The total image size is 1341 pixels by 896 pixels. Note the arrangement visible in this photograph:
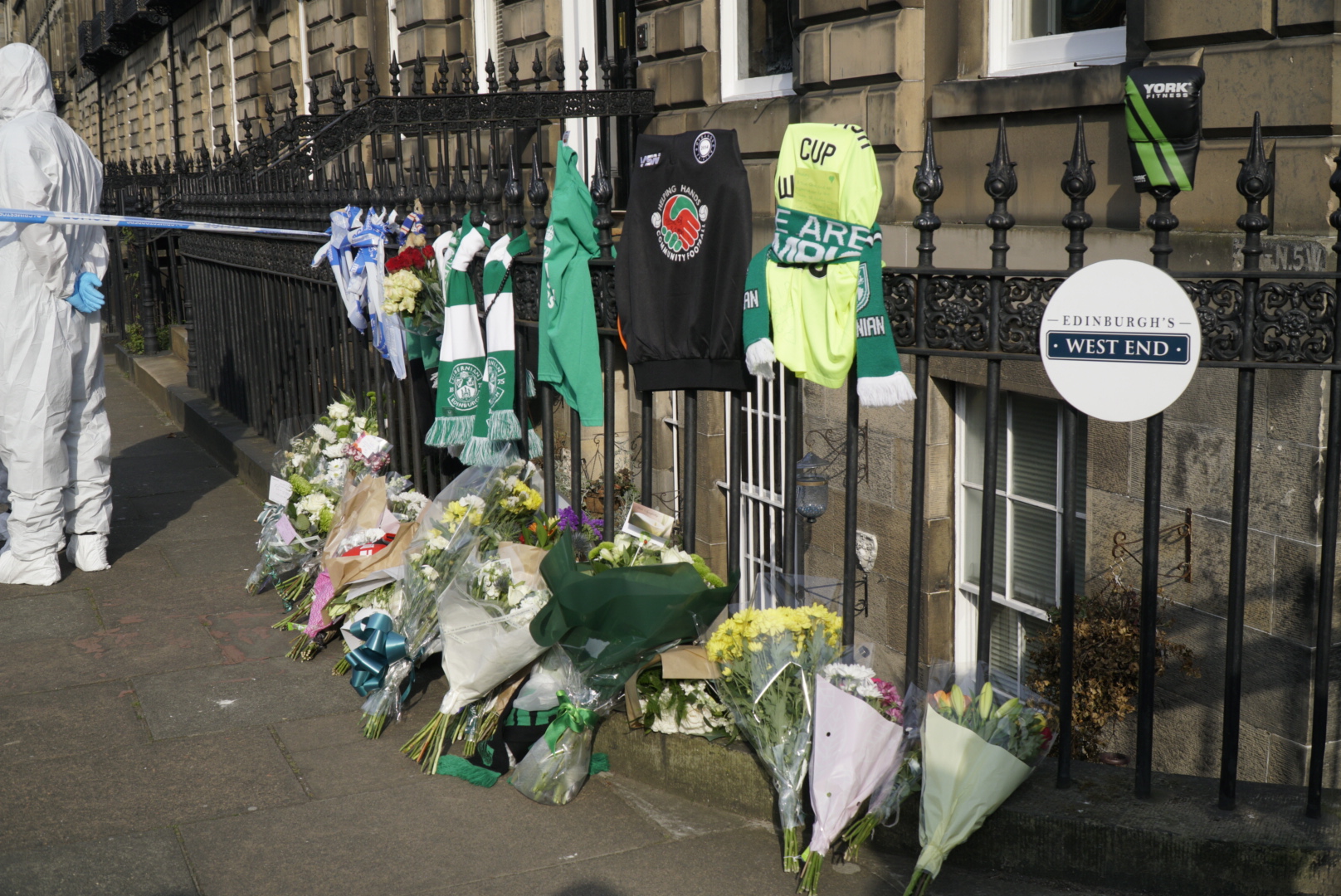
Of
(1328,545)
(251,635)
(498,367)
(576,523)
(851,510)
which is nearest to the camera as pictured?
(1328,545)

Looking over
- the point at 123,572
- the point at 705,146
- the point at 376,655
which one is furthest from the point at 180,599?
the point at 705,146

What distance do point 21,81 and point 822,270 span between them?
15.5 feet

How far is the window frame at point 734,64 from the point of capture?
32.9 ft

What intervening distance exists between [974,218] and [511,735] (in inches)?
192

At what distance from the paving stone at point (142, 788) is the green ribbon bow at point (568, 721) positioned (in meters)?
0.82

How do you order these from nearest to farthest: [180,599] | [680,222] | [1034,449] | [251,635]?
[680,222], [251,635], [180,599], [1034,449]

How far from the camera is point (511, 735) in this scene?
416cm

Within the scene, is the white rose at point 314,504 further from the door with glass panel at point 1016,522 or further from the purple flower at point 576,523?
the door with glass panel at point 1016,522

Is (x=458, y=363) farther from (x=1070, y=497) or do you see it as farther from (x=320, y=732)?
(x=1070, y=497)

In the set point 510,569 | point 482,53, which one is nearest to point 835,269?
point 510,569

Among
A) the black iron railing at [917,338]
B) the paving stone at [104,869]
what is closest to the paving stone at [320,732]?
the paving stone at [104,869]

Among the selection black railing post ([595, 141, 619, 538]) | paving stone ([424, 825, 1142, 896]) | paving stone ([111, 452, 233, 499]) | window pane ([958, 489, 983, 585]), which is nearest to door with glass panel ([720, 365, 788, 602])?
window pane ([958, 489, 983, 585])

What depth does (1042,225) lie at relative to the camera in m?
7.13

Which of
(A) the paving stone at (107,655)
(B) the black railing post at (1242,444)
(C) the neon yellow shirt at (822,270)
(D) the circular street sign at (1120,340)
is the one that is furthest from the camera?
(A) the paving stone at (107,655)
